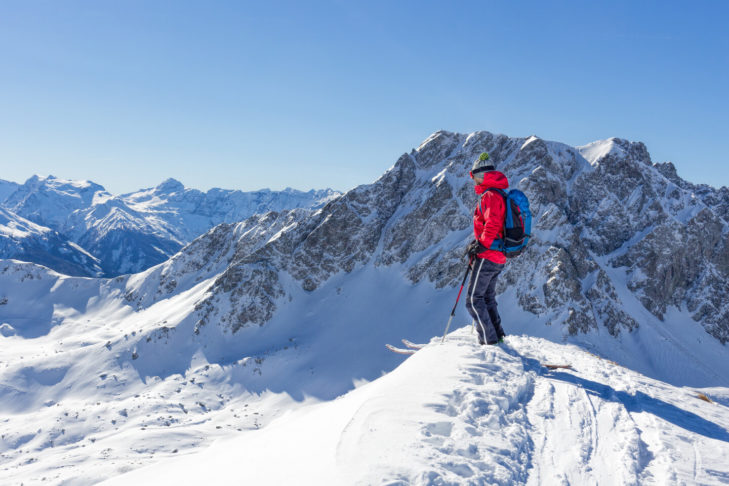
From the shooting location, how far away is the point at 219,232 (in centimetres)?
11838

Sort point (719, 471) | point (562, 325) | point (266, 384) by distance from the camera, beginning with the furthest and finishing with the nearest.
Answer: point (266, 384) < point (562, 325) < point (719, 471)

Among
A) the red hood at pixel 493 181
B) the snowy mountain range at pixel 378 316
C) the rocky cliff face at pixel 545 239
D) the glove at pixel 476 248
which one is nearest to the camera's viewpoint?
the red hood at pixel 493 181

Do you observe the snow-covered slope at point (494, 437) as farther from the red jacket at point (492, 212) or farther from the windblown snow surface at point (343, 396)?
the red jacket at point (492, 212)

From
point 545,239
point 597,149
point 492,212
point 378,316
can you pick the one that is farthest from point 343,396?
point 597,149

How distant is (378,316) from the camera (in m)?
72.4

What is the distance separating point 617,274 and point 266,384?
69397 mm

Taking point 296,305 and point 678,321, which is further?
point 296,305

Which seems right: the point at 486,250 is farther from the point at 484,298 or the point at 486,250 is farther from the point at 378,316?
the point at 378,316

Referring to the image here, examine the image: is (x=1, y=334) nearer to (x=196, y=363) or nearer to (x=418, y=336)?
(x=196, y=363)

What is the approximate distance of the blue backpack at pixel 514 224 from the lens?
375 inches

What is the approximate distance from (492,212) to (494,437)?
219 inches

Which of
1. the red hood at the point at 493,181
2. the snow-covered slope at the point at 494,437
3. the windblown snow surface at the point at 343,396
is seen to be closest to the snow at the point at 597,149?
the windblown snow surface at the point at 343,396

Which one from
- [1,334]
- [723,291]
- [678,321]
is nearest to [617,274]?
[678,321]

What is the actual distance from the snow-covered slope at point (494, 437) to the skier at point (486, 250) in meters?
1.99
